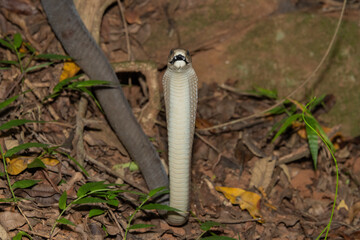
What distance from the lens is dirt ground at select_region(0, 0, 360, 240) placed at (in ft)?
12.3

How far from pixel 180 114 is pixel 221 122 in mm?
1911

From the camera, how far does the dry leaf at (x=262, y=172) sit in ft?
15.1

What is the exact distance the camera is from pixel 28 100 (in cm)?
418

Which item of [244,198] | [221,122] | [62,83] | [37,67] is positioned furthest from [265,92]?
[37,67]

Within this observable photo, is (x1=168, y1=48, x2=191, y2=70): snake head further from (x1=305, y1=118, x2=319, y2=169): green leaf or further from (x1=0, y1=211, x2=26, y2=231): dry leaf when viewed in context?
(x1=305, y1=118, x2=319, y2=169): green leaf

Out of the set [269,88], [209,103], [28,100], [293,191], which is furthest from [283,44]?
[28,100]

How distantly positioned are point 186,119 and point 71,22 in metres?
1.62

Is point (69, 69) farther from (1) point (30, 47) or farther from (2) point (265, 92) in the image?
(2) point (265, 92)

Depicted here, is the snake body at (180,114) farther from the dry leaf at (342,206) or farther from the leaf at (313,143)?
the dry leaf at (342,206)

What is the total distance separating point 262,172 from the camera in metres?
4.70

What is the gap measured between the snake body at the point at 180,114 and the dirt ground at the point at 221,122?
0.41 meters

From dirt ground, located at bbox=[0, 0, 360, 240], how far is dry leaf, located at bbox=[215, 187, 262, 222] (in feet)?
0.04

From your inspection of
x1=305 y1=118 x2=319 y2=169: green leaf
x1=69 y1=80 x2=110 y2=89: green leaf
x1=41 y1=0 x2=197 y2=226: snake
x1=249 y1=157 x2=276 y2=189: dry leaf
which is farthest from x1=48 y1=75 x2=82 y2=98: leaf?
x1=305 y1=118 x2=319 y2=169: green leaf

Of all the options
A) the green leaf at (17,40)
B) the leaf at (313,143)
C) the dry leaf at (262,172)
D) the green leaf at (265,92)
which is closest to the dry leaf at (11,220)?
the green leaf at (17,40)
